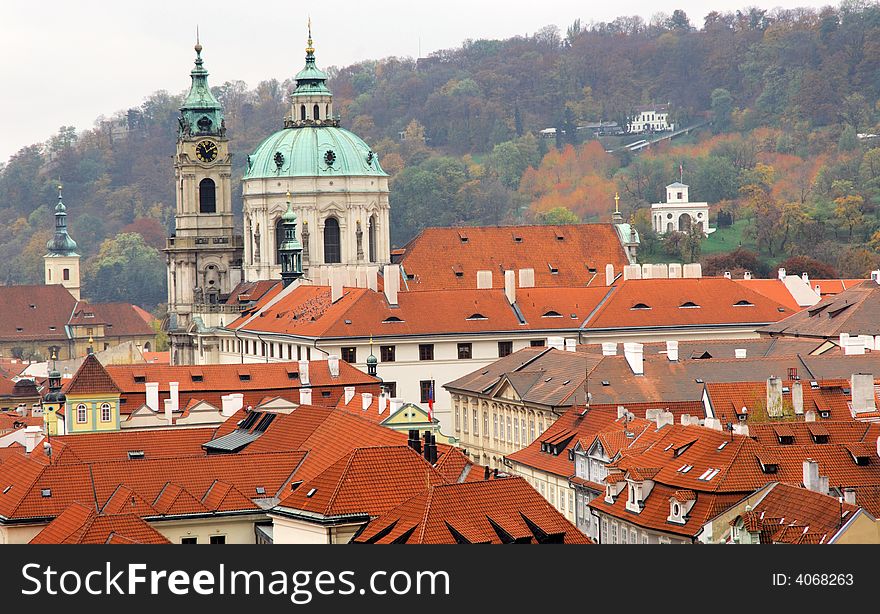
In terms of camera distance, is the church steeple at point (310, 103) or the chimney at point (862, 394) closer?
the chimney at point (862, 394)

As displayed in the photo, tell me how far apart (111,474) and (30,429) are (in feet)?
79.7

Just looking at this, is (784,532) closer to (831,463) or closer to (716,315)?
(831,463)

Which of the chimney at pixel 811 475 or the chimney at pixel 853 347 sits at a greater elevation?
the chimney at pixel 853 347

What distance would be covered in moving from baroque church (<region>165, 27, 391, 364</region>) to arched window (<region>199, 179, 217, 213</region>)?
0.06 meters

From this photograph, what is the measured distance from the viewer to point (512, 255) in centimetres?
14775

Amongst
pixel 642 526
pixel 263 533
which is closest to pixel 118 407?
pixel 263 533

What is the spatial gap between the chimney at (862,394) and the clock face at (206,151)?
77.9 m

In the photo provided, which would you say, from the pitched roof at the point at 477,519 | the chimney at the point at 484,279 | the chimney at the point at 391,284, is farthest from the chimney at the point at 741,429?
the chimney at the point at 484,279

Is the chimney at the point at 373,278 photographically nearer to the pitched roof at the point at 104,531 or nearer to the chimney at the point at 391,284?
the chimney at the point at 391,284

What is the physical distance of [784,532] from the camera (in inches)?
2249

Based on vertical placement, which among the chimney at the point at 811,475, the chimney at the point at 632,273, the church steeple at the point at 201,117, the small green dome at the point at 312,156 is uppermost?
the church steeple at the point at 201,117

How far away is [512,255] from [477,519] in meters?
89.2

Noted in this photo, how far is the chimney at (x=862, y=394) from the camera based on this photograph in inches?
3135

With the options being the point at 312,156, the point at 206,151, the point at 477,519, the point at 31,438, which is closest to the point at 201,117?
the point at 206,151
